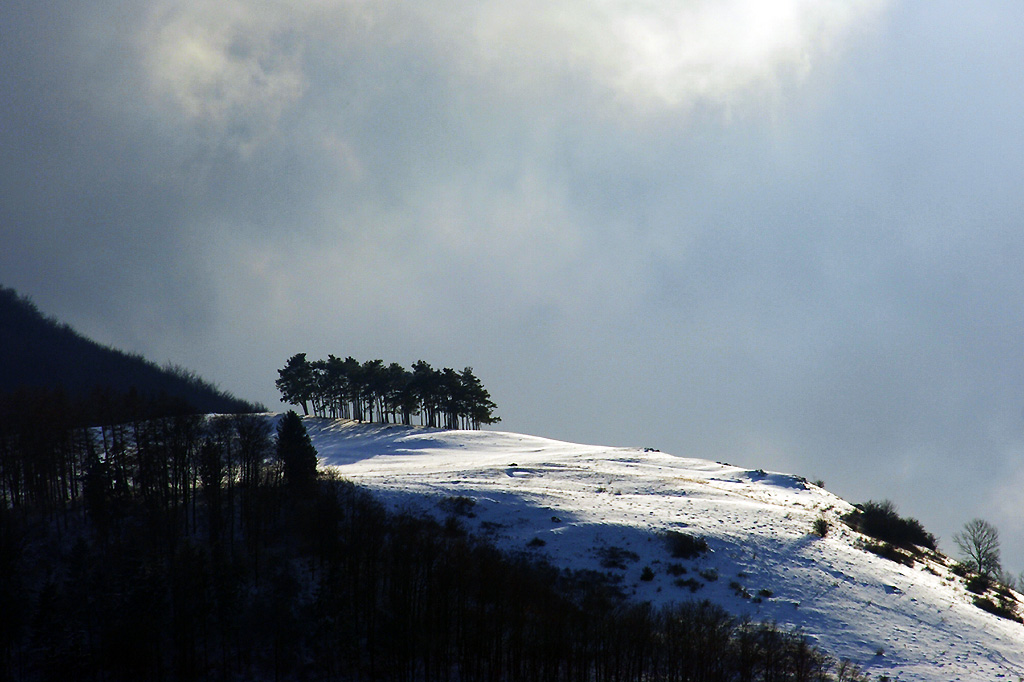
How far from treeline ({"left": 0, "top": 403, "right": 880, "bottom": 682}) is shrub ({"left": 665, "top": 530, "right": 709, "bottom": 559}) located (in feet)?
26.1

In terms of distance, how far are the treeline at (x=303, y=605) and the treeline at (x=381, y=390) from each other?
59.5 meters

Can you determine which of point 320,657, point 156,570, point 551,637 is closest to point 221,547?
point 156,570

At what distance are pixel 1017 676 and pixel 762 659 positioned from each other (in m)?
18.7

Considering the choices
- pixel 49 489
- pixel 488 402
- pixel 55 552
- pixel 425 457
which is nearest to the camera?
pixel 55 552

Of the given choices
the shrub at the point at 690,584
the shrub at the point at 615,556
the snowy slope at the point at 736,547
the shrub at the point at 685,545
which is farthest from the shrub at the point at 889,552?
the shrub at the point at 615,556

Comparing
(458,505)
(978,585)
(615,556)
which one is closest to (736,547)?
(615,556)

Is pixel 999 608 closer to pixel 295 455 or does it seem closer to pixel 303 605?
pixel 303 605

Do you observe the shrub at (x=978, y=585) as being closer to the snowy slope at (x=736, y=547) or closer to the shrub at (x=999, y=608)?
the snowy slope at (x=736, y=547)

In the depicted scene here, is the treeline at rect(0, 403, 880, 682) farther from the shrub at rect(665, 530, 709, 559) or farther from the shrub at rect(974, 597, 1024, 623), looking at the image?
the shrub at rect(974, 597, 1024, 623)

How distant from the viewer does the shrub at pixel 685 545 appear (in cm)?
6612

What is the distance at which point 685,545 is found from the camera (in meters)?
66.8

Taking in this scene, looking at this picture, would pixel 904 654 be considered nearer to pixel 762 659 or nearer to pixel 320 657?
pixel 762 659

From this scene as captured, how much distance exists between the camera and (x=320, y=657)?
183ft

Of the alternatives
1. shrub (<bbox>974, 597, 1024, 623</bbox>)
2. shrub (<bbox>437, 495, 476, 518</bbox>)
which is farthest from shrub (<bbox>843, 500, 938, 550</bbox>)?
shrub (<bbox>437, 495, 476, 518</bbox>)
